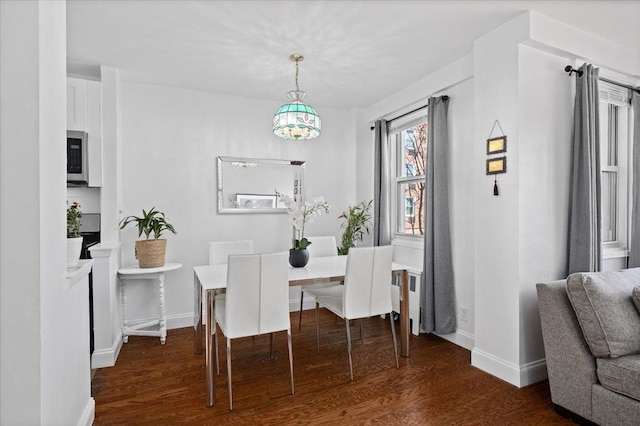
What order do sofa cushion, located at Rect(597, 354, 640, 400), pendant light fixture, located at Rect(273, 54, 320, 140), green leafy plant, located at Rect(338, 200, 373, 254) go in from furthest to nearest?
green leafy plant, located at Rect(338, 200, 373, 254) < pendant light fixture, located at Rect(273, 54, 320, 140) < sofa cushion, located at Rect(597, 354, 640, 400)

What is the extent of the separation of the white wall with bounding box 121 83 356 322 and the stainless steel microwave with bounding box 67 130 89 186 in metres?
0.48

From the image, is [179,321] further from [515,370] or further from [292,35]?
[515,370]

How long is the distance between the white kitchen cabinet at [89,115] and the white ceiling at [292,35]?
0.69 ft

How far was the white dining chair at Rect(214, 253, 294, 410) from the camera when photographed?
7.48 feet

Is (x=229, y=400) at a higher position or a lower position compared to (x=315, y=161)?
lower

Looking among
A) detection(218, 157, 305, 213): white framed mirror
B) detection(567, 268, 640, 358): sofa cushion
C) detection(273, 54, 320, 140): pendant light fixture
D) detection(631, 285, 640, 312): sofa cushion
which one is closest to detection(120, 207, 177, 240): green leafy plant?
detection(218, 157, 305, 213): white framed mirror

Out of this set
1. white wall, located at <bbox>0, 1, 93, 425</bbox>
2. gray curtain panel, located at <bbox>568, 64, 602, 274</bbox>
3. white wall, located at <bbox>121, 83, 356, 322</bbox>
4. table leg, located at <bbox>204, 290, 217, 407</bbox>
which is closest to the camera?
white wall, located at <bbox>0, 1, 93, 425</bbox>

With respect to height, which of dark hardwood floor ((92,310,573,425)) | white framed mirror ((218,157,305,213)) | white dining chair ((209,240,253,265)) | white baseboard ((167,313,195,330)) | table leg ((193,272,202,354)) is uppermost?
white framed mirror ((218,157,305,213))

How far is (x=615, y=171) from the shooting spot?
10.4 ft

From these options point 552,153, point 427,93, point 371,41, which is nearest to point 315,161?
point 427,93

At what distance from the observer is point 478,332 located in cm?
280

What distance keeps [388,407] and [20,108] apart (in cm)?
241

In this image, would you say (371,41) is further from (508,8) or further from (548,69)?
(548,69)

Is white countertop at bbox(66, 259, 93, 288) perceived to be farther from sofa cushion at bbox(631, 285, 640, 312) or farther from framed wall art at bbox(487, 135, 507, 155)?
sofa cushion at bbox(631, 285, 640, 312)
